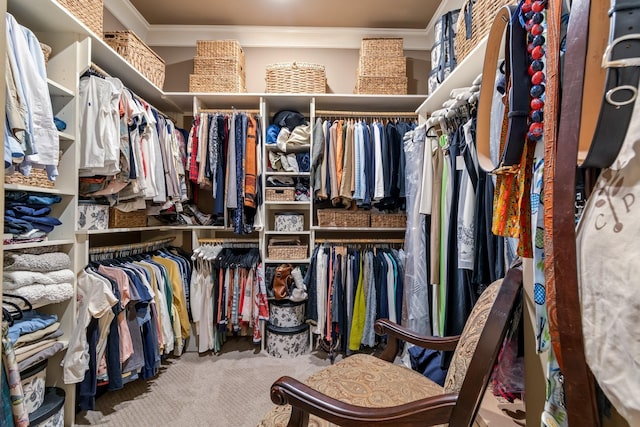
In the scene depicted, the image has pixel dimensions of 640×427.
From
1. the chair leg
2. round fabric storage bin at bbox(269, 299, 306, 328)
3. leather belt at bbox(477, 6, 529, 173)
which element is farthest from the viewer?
round fabric storage bin at bbox(269, 299, 306, 328)

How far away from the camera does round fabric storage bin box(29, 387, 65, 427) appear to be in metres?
1.36

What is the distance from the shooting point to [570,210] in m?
0.39

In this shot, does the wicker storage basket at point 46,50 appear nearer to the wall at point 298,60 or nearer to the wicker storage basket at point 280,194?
the wall at point 298,60

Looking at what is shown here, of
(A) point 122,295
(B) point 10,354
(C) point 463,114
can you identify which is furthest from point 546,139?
(A) point 122,295

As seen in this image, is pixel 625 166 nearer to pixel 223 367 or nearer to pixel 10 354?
pixel 10 354

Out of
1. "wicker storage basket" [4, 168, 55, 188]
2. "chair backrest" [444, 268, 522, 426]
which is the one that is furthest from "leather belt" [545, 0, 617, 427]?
"wicker storage basket" [4, 168, 55, 188]

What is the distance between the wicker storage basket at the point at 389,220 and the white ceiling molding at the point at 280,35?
1.72m

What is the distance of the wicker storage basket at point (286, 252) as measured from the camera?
2521 mm

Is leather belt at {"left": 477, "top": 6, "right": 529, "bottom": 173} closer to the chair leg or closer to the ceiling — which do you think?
the chair leg

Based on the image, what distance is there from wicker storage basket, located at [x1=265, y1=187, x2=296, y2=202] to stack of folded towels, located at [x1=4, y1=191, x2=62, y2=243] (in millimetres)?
1390

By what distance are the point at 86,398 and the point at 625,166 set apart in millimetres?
2445

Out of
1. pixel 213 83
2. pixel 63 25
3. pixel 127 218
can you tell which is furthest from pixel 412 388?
pixel 213 83

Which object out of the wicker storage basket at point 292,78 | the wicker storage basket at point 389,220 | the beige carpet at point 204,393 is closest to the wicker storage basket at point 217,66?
the wicker storage basket at point 292,78

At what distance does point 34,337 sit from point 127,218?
0.86 metres
